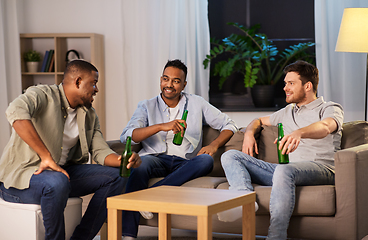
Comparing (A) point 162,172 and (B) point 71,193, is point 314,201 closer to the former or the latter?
(A) point 162,172

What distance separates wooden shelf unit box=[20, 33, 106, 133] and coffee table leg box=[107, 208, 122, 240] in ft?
9.04

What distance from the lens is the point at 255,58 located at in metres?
4.05

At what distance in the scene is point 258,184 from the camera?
7.94 ft

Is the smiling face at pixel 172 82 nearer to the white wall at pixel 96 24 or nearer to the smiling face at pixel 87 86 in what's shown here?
the smiling face at pixel 87 86

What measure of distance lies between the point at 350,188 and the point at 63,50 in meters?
3.34

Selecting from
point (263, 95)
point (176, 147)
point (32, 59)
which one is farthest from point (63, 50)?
point (176, 147)

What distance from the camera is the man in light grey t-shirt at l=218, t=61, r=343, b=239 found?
209cm

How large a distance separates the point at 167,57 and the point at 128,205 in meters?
2.77

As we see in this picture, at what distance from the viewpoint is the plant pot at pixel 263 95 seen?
421cm

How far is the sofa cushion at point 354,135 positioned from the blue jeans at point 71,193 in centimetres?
135

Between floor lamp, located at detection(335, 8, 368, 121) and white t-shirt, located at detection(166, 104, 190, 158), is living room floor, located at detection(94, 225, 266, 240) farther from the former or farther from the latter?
floor lamp, located at detection(335, 8, 368, 121)

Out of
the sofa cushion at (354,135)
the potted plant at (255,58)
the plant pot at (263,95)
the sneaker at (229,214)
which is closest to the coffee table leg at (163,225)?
the sneaker at (229,214)

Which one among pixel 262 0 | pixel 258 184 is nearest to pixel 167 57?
pixel 262 0

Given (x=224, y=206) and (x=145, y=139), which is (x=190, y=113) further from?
(x=224, y=206)
